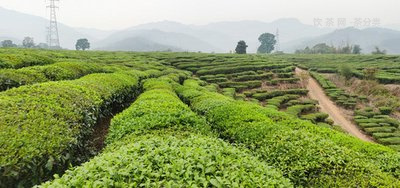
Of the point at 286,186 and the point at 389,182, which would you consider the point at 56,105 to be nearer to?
the point at 286,186

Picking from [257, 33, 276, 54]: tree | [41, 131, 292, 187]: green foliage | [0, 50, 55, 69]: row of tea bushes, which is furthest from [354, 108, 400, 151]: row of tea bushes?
[257, 33, 276, 54]: tree

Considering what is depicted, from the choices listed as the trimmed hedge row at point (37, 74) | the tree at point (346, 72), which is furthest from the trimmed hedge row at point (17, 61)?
the tree at point (346, 72)

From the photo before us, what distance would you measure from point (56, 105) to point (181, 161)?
220 inches

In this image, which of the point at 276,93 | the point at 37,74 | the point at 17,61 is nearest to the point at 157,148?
the point at 37,74

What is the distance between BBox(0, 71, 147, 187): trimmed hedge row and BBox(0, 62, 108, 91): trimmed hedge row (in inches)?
130

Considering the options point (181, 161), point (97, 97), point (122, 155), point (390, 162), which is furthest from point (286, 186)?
point (97, 97)

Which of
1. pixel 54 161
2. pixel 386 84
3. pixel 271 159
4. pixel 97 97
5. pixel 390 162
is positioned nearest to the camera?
pixel 54 161

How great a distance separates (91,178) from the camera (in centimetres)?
426

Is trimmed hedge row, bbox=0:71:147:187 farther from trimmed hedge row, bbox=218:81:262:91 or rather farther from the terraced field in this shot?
trimmed hedge row, bbox=218:81:262:91

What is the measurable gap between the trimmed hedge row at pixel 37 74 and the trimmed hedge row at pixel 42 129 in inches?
130

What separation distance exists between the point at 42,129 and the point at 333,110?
3085cm

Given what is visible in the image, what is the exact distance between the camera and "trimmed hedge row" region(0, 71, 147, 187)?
5.53 metres

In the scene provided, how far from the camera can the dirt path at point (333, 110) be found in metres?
25.7

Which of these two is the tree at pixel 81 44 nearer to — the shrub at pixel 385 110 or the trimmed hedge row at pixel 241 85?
the trimmed hedge row at pixel 241 85
